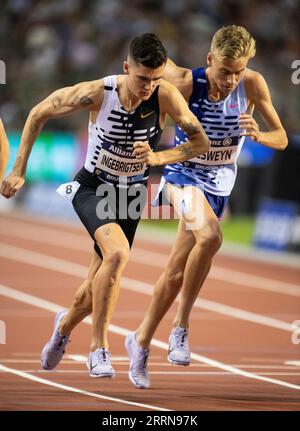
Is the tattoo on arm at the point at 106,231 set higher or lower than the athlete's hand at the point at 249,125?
lower

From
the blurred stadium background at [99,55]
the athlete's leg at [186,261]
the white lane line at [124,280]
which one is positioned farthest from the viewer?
the blurred stadium background at [99,55]

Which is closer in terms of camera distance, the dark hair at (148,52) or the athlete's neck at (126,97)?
the dark hair at (148,52)

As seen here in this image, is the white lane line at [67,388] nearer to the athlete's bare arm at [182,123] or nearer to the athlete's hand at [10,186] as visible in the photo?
the athlete's hand at [10,186]

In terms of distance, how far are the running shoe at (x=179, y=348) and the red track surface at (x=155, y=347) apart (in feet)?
0.73

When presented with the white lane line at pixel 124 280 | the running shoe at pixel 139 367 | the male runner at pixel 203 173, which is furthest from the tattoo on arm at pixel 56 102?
the white lane line at pixel 124 280

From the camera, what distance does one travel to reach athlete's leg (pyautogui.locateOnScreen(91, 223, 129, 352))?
28.5ft

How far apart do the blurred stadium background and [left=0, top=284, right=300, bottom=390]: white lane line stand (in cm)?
744

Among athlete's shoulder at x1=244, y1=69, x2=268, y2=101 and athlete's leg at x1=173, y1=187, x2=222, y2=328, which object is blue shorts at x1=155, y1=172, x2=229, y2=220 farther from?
athlete's shoulder at x1=244, y1=69, x2=268, y2=101

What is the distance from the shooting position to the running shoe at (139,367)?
9.32 metres

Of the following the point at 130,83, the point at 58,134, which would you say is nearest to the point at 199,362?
the point at 130,83

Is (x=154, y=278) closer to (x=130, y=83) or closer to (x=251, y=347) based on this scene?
(x=251, y=347)

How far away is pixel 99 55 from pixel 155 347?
752 inches

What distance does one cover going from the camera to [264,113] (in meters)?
9.55

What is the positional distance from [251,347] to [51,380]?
2899 mm
